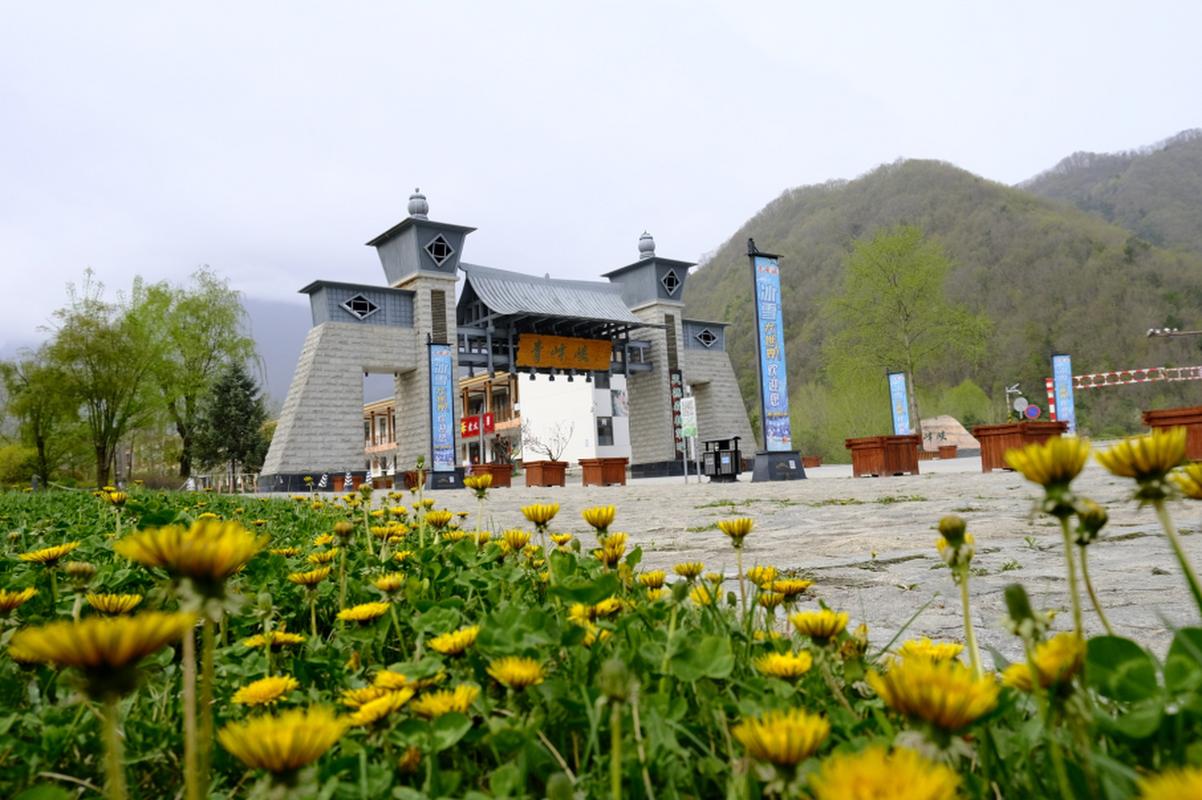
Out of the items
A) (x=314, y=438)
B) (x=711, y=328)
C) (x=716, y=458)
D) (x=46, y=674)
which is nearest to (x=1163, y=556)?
(x=46, y=674)

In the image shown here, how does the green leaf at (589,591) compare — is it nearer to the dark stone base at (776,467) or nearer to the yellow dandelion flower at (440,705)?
the yellow dandelion flower at (440,705)

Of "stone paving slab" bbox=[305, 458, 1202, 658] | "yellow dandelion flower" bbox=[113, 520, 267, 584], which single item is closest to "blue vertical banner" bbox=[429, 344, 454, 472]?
"stone paving slab" bbox=[305, 458, 1202, 658]

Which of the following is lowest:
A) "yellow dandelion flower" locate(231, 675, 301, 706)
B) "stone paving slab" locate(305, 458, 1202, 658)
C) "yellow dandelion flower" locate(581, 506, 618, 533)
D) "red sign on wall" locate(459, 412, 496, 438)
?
"stone paving slab" locate(305, 458, 1202, 658)

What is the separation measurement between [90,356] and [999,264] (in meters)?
50.6

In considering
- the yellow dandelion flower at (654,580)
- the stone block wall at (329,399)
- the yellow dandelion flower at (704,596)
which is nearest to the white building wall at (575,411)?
the stone block wall at (329,399)

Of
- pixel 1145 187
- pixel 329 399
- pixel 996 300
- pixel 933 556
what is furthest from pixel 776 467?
pixel 1145 187

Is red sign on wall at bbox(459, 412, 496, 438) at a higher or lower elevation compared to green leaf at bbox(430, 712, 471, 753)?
higher

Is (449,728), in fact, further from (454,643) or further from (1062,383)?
(1062,383)

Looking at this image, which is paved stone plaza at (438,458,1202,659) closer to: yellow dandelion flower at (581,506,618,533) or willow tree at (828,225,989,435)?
yellow dandelion flower at (581,506,618,533)

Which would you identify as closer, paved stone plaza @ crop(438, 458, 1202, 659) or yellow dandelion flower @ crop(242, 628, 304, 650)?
yellow dandelion flower @ crop(242, 628, 304, 650)

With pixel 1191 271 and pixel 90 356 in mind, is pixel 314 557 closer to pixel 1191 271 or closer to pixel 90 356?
pixel 90 356

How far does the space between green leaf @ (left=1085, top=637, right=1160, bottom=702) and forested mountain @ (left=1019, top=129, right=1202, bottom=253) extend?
67260mm

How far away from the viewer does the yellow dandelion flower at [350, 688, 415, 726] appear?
70 cm

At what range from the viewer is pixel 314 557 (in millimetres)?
1423
